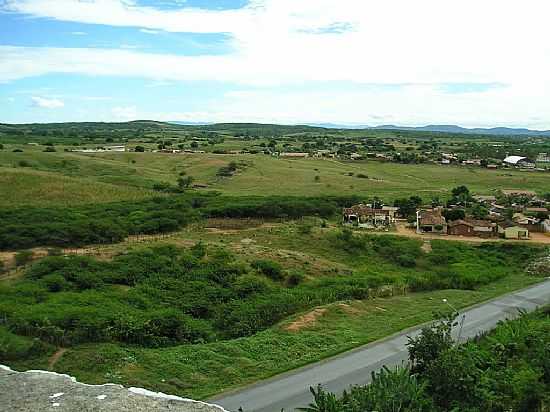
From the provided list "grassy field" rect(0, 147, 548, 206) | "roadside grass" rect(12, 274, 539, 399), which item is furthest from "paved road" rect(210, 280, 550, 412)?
"grassy field" rect(0, 147, 548, 206)

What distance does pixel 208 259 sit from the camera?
106ft

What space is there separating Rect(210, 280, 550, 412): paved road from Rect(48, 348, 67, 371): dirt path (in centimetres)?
545

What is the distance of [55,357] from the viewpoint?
1911 cm

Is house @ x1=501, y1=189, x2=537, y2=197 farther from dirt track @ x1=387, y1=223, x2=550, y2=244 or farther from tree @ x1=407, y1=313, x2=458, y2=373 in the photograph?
tree @ x1=407, y1=313, x2=458, y2=373

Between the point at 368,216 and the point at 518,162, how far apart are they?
62286 millimetres

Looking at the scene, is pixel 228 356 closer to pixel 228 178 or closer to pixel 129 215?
pixel 129 215

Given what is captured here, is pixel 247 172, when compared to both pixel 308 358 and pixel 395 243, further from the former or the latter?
pixel 308 358

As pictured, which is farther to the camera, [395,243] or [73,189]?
[73,189]

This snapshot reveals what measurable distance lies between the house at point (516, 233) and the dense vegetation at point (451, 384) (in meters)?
24.6

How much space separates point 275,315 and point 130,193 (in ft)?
110

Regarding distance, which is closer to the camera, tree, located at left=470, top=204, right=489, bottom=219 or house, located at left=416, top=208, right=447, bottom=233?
house, located at left=416, top=208, right=447, bottom=233

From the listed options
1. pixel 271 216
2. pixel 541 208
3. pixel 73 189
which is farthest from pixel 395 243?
pixel 73 189

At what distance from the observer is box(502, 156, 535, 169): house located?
3829 inches

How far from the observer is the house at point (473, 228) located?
4319 centimetres
